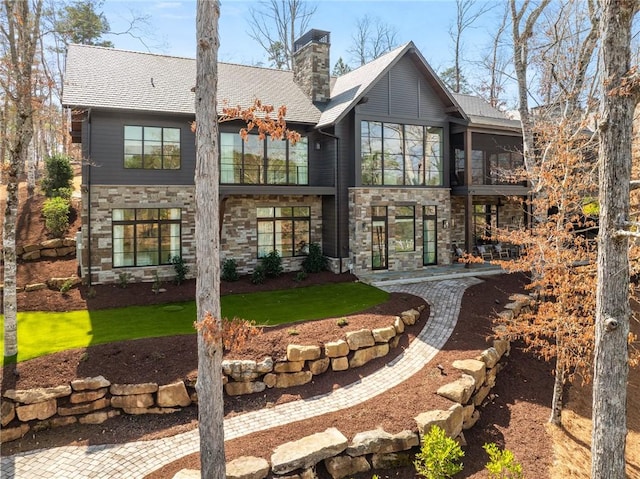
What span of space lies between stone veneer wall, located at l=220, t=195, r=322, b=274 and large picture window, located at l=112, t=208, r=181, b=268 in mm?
1615

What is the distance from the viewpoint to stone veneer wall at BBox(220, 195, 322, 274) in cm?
1406

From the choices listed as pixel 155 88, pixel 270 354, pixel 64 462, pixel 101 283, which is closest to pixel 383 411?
pixel 270 354

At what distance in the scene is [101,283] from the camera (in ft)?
40.5

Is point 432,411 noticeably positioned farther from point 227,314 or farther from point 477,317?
point 227,314

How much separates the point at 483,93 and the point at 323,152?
631 inches

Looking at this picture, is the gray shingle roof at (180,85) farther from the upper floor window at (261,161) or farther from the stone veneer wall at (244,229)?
the stone veneer wall at (244,229)

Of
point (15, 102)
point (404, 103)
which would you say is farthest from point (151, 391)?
A: point (404, 103)

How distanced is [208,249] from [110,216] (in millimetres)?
9177

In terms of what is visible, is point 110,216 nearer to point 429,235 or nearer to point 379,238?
point 379,238

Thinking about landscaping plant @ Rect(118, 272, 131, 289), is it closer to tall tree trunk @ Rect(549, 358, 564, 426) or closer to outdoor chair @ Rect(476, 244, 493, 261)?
tall tree trunk @ Rect(549, 358, 564, 426)

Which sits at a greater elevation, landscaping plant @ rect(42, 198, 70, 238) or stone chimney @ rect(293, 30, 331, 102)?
stone chimney @ rect(293, 30, 331, 102)

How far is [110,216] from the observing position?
12430mm

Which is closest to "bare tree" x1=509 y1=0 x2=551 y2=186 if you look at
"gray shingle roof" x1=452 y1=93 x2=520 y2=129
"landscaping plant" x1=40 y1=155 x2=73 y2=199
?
"gray shingle roof" x1=452 y1=93 x2=520 y2=129

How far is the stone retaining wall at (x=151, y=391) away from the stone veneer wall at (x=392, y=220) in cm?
600
